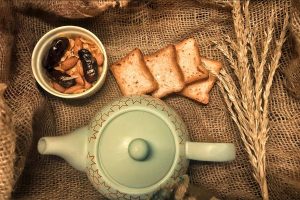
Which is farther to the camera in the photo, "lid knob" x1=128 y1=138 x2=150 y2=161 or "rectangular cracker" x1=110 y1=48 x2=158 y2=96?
"rectangular cracker" x1=110 y1=48 x2=158 y2=96

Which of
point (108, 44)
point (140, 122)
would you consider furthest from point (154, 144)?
point (108, 44)

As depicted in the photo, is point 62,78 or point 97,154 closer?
point 97,154

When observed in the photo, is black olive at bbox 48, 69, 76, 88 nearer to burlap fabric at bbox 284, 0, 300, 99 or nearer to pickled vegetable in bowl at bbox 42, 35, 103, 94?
pickled vegetable in bowl at bbox 42, 35, 103, 94

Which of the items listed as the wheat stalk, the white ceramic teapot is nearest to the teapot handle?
the white ceramic teapot

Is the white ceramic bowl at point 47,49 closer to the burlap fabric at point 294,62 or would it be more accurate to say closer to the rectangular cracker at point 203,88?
the rectangular cracker at point 203,88

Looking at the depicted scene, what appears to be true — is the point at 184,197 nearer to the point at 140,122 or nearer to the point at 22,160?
the point at 140,122

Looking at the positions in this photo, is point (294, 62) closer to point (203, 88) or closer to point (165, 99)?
point (203, 88)

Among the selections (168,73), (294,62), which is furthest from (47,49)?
(294,62)

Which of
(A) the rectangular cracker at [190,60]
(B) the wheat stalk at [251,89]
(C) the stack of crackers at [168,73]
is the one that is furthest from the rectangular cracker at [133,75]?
(B) the wheat stalk at [251,89]
